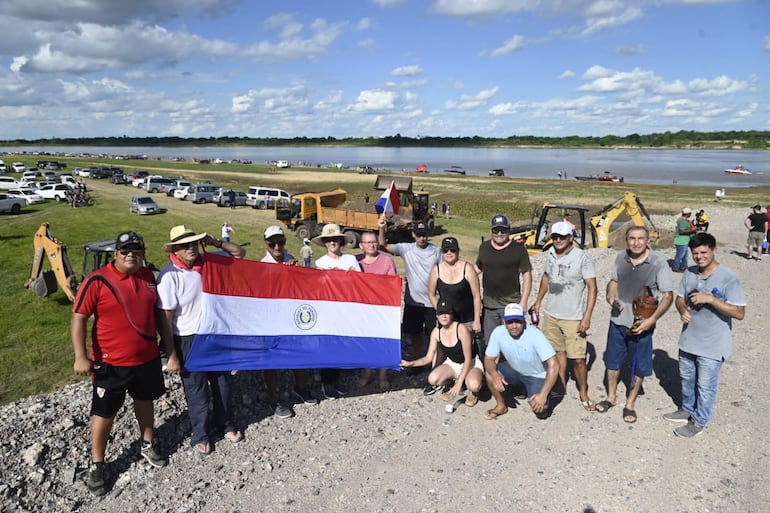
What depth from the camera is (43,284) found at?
11648mm

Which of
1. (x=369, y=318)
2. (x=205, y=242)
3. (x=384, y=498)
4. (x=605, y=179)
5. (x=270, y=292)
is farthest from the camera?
(x=605, y=179)

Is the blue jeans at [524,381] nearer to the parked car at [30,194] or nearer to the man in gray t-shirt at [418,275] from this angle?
the man in gray t-shirt at [418,275]

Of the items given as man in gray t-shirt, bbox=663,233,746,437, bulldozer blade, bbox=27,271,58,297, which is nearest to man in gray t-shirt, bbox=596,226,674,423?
man in gray t-shirt, bbox=663,233,746,437

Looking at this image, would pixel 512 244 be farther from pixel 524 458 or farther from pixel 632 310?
pixel 524 458

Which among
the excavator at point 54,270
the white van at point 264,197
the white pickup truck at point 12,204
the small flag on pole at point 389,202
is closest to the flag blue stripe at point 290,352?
the small flag on pole at point 389,202

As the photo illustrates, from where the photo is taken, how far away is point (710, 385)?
515 centimetres

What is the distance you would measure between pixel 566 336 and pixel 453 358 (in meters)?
1.36

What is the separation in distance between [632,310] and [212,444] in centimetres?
478

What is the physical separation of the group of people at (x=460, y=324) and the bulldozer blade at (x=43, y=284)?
8.31 meters

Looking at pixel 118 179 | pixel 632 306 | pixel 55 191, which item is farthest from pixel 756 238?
pixel 118 179

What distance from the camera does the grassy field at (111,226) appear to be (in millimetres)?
8625

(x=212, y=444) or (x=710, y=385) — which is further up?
(x=710, y=385)

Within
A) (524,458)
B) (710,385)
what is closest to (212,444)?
(524,458)

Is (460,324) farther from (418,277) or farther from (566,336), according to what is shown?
(566,336)
